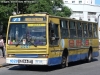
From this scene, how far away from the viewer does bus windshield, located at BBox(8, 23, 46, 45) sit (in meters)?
16.2

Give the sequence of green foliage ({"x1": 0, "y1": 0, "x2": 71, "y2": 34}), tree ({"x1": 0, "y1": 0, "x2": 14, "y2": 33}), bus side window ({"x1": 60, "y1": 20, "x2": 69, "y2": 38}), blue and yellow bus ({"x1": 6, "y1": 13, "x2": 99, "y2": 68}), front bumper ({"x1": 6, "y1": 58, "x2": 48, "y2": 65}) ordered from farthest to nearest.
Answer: green foliage ({"x1": 0, "y1": 0, "x2": 71, "y2": 34}) < tree ({"x1": 0, "y1": 0, "x2": 14, "y2": 33}) < bus side window ({"x1": 60, "y1": 20, "x2": 69, "y2": 38}) < blue and yellow bus ({"x1": 6, "y1": 13, "x2": 99, "y2": 68}) < front bumper ({"x1": 6, "y1": 58, "x2": 48, "y2": 65})

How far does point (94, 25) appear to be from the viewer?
941 inches

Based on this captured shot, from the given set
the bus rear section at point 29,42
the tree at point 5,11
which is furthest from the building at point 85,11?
the bus rear section at point 29,42

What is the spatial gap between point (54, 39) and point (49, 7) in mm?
34025

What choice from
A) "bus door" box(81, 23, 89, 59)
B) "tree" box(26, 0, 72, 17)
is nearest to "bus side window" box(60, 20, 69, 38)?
"bus door" box(81, 23, 89, 59)

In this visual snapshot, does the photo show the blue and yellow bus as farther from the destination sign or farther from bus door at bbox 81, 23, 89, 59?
bus door at bbox 81, 23, 89, 59

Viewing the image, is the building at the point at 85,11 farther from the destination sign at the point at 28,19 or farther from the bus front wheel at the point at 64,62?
the destination sign at the point at 28,19

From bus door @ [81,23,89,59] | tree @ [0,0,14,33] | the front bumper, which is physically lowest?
the front bumper

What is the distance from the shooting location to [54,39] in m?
16.7

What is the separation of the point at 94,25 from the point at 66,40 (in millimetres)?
6073

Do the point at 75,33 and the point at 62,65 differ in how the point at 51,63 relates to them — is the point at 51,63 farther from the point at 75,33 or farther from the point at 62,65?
the point at 75,33

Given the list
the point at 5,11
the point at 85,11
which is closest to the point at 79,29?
the point at 5,11

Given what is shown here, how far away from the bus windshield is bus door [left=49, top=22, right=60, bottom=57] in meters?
0.43

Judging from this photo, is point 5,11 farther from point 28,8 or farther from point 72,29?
point 72,29
